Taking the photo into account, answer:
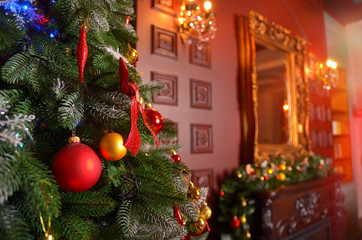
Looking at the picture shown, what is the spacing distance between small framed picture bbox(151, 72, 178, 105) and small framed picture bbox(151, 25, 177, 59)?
0.15 m

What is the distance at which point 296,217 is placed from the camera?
2.22 m

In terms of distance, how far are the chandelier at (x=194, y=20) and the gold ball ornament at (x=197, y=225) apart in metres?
1.40

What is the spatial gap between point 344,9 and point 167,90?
13.1 feet

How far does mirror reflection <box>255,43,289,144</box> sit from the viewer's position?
2500 mm

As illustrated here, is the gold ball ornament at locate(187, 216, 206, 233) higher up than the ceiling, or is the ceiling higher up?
the ceiling

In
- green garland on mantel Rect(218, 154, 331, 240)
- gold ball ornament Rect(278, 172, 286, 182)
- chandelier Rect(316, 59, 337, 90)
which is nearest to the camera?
green garland on mantel Rect(218, 154, 331, 240)

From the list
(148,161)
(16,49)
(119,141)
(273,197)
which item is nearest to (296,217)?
(273,197)

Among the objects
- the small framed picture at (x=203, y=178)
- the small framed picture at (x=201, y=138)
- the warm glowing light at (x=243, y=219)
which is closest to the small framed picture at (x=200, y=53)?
the small framed picture at (x=201, y=138)

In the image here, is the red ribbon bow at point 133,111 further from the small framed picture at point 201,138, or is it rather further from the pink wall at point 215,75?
the small framed picture at point 201,138

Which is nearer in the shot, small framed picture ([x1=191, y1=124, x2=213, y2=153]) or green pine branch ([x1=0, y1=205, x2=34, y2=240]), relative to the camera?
green pine branch ([x1=0, y1=205, x2=34, y2=240])

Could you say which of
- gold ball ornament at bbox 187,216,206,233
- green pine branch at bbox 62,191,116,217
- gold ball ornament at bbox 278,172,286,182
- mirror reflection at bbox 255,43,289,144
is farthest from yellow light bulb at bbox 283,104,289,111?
green pine branch at bbox 62,191,116,217

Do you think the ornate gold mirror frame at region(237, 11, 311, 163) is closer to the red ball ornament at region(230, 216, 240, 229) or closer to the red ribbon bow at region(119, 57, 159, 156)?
the red ball ornament at region(230, 216, 240, 229)

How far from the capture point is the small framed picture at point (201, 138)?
1.99m

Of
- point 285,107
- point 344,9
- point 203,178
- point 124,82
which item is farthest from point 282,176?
point 344,9
